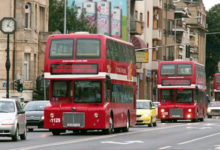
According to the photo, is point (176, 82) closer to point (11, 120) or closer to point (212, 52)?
point (11, 120)

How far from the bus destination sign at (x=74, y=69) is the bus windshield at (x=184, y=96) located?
22.6m

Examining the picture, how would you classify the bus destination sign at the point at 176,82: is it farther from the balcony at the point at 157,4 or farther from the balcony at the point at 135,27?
the balcony at the point at 157,4

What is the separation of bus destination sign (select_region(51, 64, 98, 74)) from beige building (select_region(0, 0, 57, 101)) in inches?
982

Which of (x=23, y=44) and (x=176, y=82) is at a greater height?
(x=23, y=44)

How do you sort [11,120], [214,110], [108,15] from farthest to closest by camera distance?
[214,110] < [108,15] < [11,120]

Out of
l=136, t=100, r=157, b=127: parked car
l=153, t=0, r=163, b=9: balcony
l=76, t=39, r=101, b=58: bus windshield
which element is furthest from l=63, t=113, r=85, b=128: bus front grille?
l=153, t=0, r=163, b=9: balcony

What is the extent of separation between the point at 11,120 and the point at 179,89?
27955 millimetres

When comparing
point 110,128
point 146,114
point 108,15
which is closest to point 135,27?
point 108,15

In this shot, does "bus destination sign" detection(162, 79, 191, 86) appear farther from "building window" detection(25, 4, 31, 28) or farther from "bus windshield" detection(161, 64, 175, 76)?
"building window" detection(25, 4, 31, 28)

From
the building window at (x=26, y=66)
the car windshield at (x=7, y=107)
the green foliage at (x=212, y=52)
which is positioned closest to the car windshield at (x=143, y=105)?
the building window at (x=26, y=66)

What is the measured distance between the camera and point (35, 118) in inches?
1395

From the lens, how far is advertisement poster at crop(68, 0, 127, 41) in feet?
219

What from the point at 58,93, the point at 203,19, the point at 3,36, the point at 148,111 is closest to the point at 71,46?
the point at 58,93

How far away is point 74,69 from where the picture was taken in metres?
30.2
